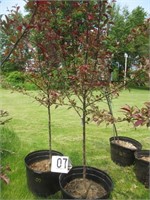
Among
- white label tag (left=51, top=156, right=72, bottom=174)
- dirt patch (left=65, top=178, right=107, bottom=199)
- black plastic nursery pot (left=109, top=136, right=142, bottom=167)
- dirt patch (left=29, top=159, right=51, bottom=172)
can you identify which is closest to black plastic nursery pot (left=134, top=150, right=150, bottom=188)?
black plastic nursery pot (left=109, top=136, right=142, bottom=167)

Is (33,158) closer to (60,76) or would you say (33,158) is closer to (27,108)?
(60,76)

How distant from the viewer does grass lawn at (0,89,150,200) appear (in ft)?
8.21

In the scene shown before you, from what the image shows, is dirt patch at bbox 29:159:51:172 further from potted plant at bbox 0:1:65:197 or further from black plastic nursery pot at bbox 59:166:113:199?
black plastic nursery pot at bbox 59:166:113:199

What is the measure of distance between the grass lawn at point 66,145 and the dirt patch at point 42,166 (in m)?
0.20

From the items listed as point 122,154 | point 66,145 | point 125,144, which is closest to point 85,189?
point 122,154

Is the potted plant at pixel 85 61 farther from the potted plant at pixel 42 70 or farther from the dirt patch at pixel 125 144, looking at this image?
the dirt patch at pixel 125 144

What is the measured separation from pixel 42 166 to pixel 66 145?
1321mm

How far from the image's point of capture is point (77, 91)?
84.4 inches

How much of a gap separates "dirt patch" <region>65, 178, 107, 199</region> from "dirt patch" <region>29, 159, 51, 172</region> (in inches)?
13.6

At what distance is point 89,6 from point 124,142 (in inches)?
86.1

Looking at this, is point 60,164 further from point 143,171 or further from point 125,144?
point 125,144

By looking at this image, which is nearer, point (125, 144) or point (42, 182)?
point (42, 182)

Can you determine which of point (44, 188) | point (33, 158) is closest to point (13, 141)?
point (33, 158)

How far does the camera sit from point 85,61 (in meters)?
2.01
